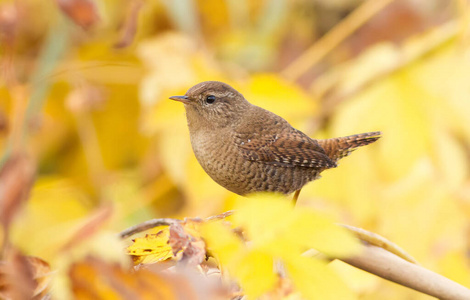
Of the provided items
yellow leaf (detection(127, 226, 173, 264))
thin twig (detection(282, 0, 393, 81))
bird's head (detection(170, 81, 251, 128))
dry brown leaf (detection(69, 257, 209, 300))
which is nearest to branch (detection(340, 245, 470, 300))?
yellow leaf (detection(127, 226, 173, 264))

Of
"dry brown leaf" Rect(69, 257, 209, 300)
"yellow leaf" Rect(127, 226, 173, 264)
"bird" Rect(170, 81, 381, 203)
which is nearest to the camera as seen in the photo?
"dry brown leaf" Rect(69, 257, 209, 300)

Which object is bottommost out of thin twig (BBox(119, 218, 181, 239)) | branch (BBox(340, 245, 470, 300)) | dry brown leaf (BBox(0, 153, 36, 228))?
branch (BBox(340, 245, 470, 300))

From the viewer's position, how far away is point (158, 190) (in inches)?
116

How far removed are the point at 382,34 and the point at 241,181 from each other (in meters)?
2.13

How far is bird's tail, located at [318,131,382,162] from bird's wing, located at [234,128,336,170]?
0.08 meters

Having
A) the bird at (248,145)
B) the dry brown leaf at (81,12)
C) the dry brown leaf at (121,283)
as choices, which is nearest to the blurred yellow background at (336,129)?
the bird at (248,145)

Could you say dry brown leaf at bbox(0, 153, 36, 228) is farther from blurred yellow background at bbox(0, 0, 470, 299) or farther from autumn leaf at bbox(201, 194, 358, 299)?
blurred yellow background at bbox(0, 0, 470, 299)

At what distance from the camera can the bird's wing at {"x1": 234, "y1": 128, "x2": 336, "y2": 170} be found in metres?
2.01

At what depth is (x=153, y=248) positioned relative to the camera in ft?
3.50

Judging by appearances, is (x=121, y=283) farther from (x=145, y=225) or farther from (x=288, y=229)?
(x=145, y=225)

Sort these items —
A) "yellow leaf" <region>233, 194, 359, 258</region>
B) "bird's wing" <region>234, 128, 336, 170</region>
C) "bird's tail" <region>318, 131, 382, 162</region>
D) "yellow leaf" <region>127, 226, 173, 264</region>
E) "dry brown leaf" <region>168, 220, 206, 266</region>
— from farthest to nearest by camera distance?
1. "bird's tail" <region>318, 131, 382, 162</region>
2. "bird's wing" <region>234, 128, 336, 170</region>
3. "yellow leaf" <region>127, 226, 173, 264</region>
4. "dry brown leaf" <region>168, 220, 206, 266</region>
5. "yellow leaf" <region>233, 194, 359, 258</region>

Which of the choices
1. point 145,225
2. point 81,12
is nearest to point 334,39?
point 81,12

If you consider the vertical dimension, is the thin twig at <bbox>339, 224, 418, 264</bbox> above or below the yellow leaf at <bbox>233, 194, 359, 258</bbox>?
below

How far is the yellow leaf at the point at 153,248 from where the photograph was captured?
3.48 ft
